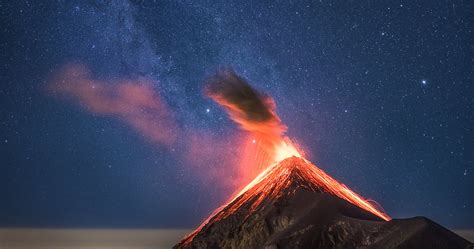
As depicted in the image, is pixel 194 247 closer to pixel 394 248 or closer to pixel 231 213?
pixel 231 213

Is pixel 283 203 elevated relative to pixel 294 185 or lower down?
lower down

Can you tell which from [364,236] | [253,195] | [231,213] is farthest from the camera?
[253,195]

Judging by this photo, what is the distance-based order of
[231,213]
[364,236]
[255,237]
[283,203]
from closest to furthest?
[364,236]
[255,237]
[283,203]
[231,213]

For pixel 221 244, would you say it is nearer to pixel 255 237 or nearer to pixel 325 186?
pixel 255 237

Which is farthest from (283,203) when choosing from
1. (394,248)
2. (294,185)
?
(394,248)

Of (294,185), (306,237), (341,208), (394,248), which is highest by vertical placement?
(294,185)

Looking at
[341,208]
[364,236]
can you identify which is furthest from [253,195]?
[364,236]

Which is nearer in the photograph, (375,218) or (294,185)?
(375,218)
